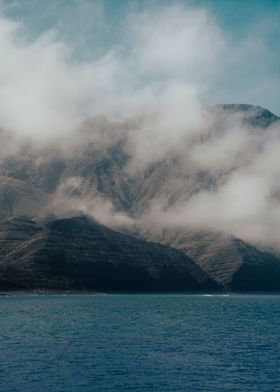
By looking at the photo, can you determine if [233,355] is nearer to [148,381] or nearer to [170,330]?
[148,381]

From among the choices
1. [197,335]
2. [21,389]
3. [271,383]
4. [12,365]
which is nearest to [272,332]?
[197,335]

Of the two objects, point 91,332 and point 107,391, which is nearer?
point 107,391

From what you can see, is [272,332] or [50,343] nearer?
[50,343]

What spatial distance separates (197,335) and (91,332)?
109ft

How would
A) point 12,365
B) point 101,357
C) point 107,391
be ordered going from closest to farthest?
point 107,391
point 12,365
point 101,357

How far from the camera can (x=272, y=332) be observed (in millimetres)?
187625

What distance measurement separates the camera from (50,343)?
15238cm

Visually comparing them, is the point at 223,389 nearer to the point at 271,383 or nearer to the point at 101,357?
the point at 271,383

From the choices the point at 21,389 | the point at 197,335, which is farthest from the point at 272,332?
the point at 21,389

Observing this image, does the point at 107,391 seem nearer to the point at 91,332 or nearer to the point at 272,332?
the point at 91,332

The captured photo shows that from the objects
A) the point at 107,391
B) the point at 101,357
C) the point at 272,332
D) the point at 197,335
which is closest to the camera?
the point at 107,391

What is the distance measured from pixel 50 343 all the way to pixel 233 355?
49.2m

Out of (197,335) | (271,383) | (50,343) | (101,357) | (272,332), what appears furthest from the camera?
(272,332)

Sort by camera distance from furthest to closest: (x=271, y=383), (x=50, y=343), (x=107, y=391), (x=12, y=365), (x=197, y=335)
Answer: (x=197, y=335) → (x=50, y=343) → (x=12, y=365) → (x=271, y=383) → (x=107, y=391)
